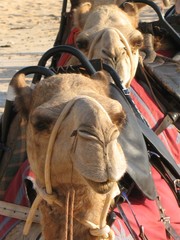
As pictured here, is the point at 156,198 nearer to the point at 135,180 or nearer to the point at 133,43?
the point at 135,180

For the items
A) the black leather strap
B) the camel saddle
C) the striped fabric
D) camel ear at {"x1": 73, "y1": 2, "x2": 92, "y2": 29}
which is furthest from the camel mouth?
camel ear at {"x1": 73, "y1": 2, "x2": 92, "y2": 29}

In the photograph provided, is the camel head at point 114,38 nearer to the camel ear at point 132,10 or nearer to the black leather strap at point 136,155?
the camel ear at point 132,10

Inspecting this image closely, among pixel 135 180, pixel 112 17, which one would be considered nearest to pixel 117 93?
pixel 135 180

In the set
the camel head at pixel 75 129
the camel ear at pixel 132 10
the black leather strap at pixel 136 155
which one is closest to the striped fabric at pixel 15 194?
the black leather strap at pixel 136 155

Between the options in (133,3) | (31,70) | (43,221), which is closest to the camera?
(43,221)

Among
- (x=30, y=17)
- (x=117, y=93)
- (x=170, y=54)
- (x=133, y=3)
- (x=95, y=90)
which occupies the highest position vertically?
(x=95, y=90)

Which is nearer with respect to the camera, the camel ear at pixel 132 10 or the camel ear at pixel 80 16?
the camel ear at pixel 132 10

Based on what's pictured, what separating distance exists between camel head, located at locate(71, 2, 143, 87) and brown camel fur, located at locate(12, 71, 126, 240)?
1.46 metres

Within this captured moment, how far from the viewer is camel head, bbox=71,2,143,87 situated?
5762 mm

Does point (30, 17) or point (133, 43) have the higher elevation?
point (133, 43)

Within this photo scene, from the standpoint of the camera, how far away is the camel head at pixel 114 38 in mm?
5762

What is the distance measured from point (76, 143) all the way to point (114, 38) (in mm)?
2348

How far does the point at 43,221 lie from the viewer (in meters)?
4.04

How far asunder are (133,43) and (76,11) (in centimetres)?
132
